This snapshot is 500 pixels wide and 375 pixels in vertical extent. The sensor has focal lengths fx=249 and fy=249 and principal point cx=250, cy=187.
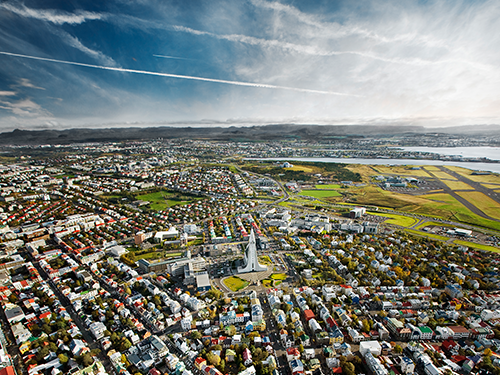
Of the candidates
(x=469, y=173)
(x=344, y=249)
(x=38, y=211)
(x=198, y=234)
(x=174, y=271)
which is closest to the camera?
(x=174, y=271)

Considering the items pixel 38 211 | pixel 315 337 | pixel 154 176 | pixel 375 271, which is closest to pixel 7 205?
pixel 38 211

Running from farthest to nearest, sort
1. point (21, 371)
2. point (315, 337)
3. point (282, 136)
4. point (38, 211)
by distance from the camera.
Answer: point (282, 136) → point (38, 211) → point (315, 337) → point (21, 371)

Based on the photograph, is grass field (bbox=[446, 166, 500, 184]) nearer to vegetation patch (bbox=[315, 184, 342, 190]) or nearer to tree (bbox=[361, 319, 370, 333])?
vegetation patch (bbox=[315, 184, 342, 190])

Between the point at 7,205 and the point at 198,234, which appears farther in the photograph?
the point at 7,205

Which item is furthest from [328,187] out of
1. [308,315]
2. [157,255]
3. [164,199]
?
[308,315]

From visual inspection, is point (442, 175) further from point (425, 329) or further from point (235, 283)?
point (235, 283)

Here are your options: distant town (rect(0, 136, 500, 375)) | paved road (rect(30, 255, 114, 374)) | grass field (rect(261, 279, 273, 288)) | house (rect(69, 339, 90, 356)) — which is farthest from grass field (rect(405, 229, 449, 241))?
house (rect(69, 339, 90, 356))

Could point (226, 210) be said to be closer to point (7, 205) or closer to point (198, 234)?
point (198, 234)
